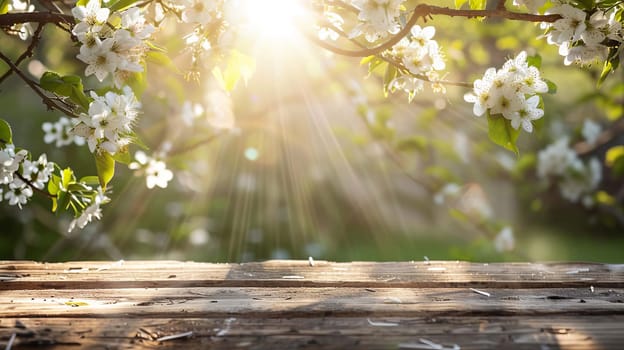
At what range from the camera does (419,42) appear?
3.62 feet

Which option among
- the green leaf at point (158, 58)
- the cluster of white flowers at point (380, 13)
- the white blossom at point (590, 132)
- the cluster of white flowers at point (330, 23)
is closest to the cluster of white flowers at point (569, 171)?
the white blossom at point (590, 132)

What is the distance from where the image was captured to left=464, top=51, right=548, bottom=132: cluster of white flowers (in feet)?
3.25

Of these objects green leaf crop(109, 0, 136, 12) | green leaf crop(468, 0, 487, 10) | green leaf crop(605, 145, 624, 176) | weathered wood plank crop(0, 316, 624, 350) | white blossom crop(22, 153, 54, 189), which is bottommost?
weathered wood plank crop(0, 316, 624, 350)

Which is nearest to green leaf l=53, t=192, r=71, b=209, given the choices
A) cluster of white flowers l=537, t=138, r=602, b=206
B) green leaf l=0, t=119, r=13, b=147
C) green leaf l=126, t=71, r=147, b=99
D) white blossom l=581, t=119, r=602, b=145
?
green leaf l=0, t=119, r=13, b=147

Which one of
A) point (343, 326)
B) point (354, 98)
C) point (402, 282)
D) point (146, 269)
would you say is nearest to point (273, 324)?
point (343, 326)

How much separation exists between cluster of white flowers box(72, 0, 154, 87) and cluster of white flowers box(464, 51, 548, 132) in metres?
0.52

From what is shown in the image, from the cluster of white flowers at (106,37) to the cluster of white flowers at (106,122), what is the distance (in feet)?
0.18

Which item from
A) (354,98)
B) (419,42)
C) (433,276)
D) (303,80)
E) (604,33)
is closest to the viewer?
(604,33)

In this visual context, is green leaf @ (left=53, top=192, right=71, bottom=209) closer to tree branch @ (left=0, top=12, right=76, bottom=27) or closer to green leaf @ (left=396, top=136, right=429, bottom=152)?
tree branch @ (left=0, top=12, right=76, bottom=27)

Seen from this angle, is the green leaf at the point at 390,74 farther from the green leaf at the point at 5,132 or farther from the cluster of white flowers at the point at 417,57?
the green leaf at the point at 5,132

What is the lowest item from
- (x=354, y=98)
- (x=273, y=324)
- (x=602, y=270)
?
(x=273, y=324)

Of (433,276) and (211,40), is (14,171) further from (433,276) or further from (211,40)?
(433,276)

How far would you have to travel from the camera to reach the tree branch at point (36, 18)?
0.99 meters

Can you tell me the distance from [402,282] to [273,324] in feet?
1.09
